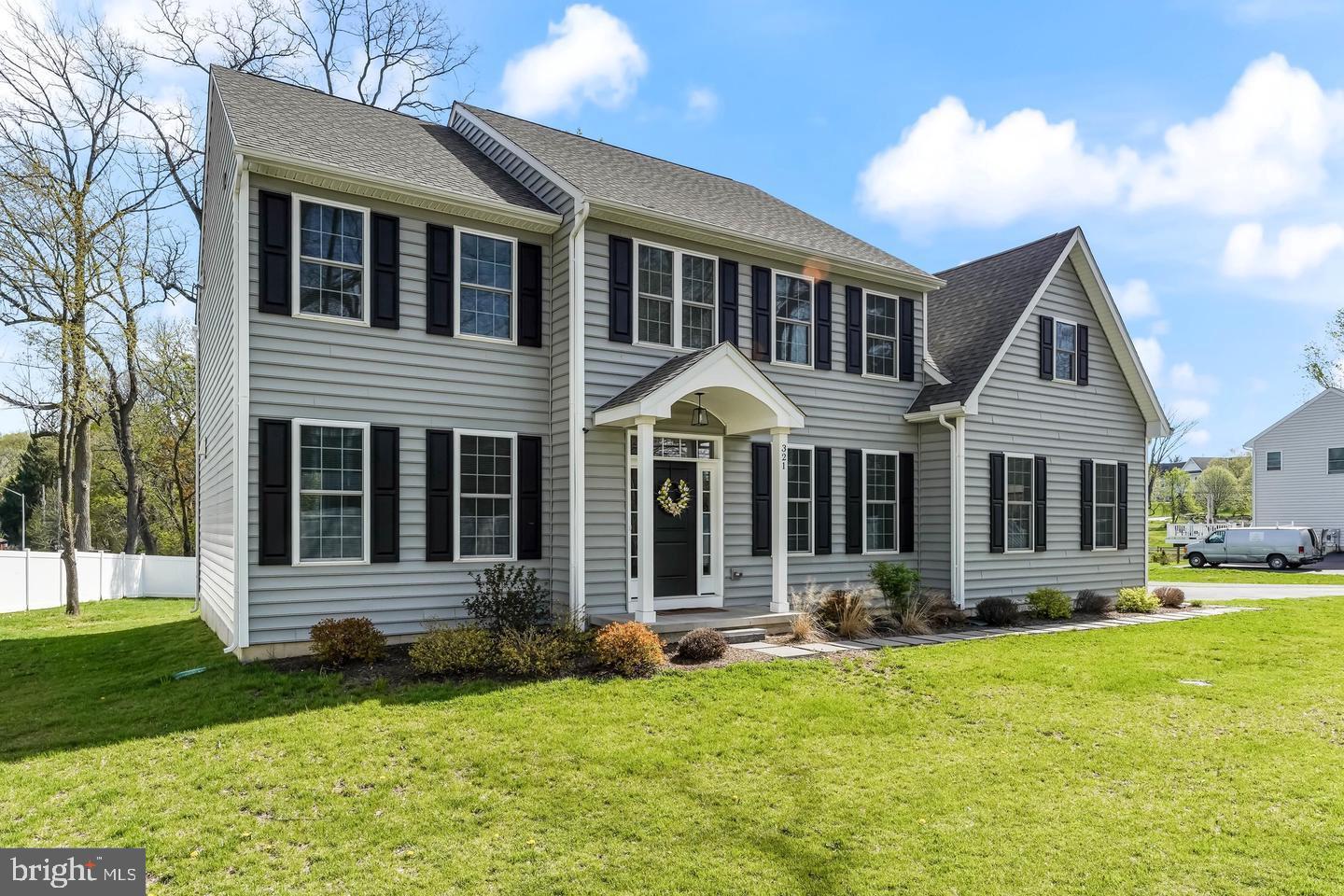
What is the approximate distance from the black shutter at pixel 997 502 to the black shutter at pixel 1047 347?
2.08m

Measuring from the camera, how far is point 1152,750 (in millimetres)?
A: 6637

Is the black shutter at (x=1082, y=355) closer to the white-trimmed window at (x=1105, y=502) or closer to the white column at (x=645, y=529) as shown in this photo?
the white-trimmed window at (x=1105, y=502)

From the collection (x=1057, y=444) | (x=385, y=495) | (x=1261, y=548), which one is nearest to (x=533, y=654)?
(x=385, y=495)

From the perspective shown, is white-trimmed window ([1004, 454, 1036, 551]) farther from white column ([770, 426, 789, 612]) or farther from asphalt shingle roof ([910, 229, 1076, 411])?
white column ([770, 426, 789, 612])

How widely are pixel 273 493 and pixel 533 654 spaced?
3.53m

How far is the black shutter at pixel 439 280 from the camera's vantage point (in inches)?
→ 404

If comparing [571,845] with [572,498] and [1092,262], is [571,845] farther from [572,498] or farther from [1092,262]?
[1092,262]

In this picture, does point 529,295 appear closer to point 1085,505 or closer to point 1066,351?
point 1066,351

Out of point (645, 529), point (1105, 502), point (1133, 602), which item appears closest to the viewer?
point (645, 529)

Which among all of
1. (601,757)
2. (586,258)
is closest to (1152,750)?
(601,757)

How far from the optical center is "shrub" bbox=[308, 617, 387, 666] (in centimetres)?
873

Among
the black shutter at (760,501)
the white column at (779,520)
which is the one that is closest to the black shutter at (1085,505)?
the black shutter at (760,501)

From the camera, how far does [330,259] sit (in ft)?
31.6

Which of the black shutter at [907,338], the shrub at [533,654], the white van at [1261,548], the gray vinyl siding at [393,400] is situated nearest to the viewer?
the shrub at [533,654]
